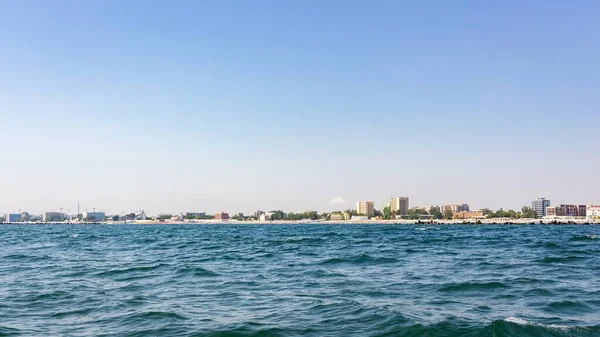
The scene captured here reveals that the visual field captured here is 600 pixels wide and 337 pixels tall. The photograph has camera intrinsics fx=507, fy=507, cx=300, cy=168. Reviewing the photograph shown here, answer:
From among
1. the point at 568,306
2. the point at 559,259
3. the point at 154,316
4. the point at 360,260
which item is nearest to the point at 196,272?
the point at 360,260

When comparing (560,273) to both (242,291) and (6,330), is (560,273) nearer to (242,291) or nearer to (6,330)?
(242,291)

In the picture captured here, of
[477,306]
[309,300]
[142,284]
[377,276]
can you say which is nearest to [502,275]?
[377,276]

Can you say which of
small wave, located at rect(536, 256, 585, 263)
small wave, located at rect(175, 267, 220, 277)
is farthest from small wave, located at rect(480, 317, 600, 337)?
small wave, located at rect(536, 256, 585, 263)

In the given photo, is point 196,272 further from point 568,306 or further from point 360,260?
point 568,306

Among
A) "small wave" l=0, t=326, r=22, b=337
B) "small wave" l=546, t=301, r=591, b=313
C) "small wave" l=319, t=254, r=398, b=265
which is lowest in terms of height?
"small wave" l=319, t=254, r=398, b=265

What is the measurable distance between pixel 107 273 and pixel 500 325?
21.5m

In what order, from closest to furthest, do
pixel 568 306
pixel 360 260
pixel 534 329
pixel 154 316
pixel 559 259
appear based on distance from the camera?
pixel 534 329, pixel 154 316, pixel 568 306, pixel 559 259, pixel 360 260

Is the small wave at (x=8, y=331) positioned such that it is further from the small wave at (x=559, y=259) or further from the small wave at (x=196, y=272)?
the small wave at (x=559, y=259)

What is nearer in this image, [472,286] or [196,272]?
[472,286]

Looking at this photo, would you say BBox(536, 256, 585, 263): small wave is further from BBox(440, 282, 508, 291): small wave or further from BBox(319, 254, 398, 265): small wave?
BBox(440, 282, 508, 291): small wave

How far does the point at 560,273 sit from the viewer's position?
2603cm

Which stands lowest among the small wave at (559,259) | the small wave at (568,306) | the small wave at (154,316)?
the small wave at (559,259)

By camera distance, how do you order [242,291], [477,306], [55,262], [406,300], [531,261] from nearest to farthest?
[477,306], [406,300], [242,291], [531,261], [55,262]

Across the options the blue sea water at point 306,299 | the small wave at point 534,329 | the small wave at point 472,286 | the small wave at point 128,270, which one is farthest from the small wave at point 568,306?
the small wave at point 128,270
